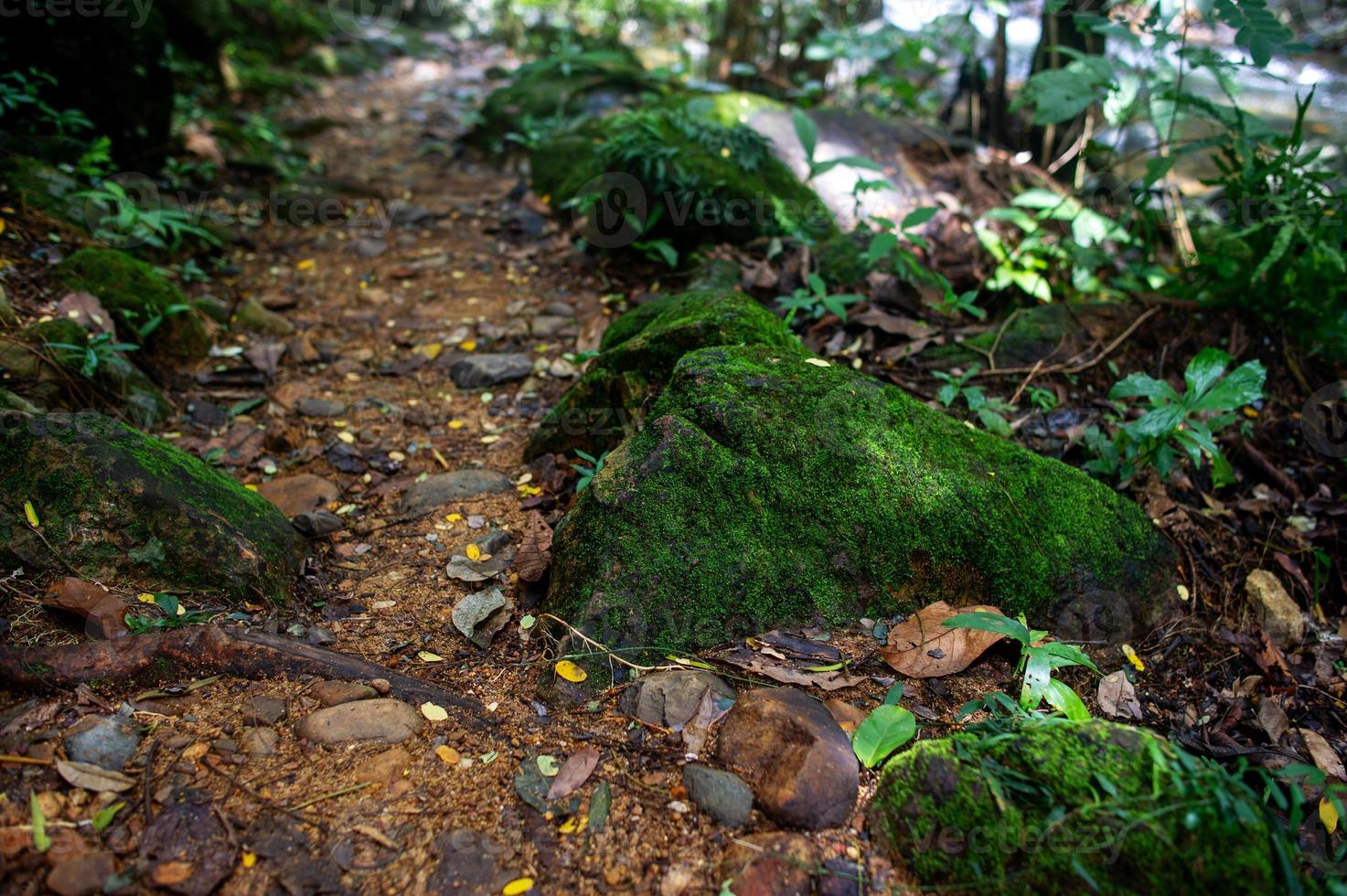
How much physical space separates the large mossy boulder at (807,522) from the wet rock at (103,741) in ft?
3.32

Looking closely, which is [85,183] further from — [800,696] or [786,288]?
[800,696]

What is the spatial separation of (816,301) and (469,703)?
234 centimetres

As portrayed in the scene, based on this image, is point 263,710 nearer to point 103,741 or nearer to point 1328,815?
point 103,741

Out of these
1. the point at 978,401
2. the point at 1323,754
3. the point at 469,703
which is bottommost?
the point at 1323,754

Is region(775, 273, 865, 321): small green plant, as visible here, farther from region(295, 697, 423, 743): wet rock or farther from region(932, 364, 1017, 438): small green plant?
region(295, 697, 423, 743): wet rock

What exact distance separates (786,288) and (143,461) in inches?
109

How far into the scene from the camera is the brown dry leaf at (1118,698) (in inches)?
87.6

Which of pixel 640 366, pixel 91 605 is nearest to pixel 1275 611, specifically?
pixel 640 366

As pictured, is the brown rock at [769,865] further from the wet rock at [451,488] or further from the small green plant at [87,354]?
the small green plant at [87,354]

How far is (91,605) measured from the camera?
1.97 metres

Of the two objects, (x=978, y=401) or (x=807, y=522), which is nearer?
(x=807, y=522)

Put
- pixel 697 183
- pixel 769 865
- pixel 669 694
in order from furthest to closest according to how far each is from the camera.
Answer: pixel 697 183 < pixel 669 694 < pixel 769 865

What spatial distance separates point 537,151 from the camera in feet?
17.6

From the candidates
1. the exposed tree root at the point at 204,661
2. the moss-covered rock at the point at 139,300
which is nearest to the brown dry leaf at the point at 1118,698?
the exposed tree root at the point at 204,661
